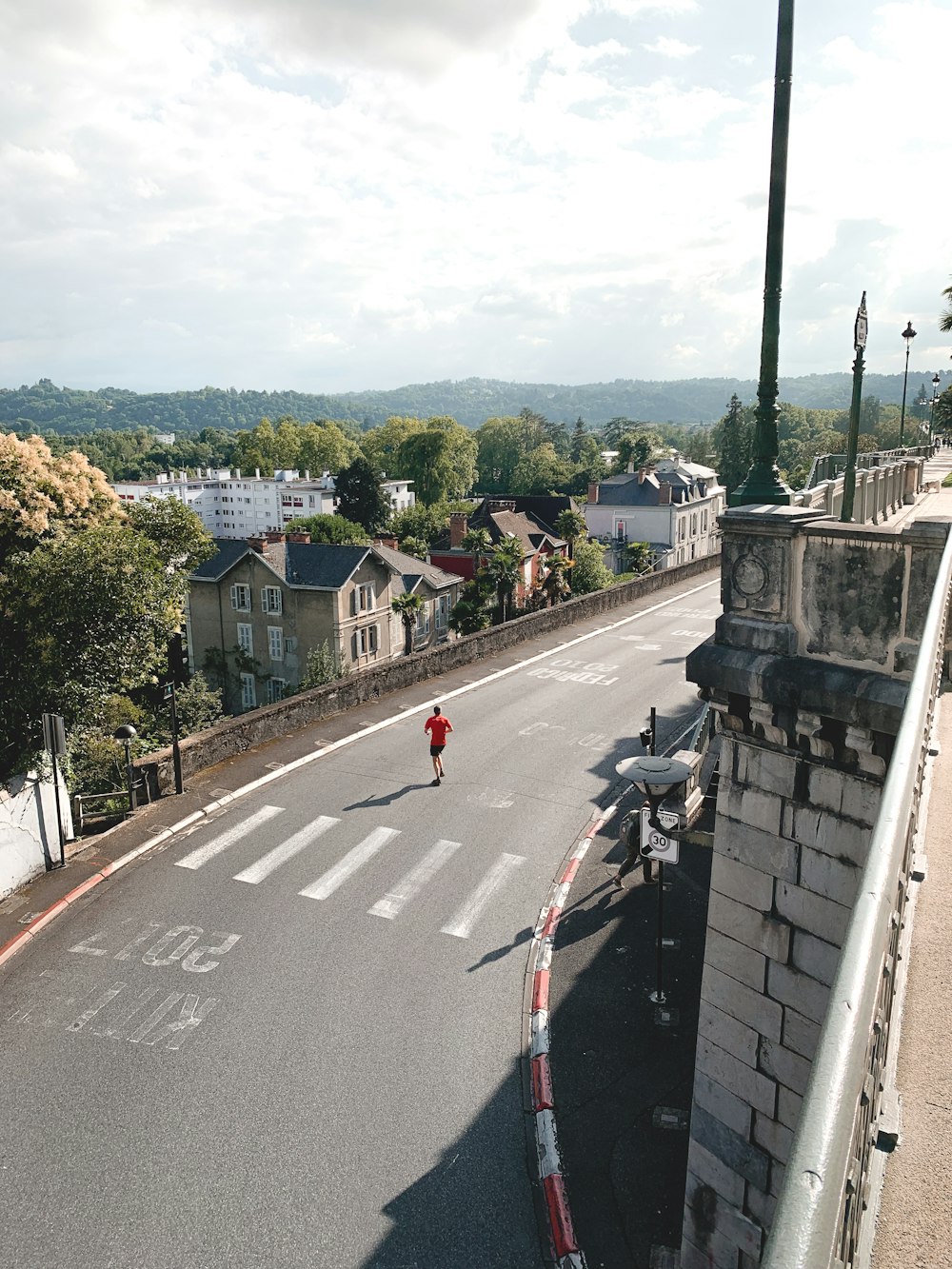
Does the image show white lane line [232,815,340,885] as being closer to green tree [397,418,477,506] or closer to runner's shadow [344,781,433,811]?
runner's shadow [344,781,433,811]

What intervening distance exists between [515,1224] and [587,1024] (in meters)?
3.24

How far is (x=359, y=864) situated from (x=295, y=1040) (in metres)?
4.68

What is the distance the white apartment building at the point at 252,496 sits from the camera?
12719 cm

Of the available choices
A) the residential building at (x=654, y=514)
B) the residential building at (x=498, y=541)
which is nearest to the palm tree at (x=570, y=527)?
the residential building at (x=498, y=541)

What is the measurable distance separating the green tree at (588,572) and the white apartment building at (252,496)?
6815cm

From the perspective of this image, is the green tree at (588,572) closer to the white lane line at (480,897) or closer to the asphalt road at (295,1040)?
the asphalt road at (295,1040)

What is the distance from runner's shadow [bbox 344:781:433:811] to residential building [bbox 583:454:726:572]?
54487 mm

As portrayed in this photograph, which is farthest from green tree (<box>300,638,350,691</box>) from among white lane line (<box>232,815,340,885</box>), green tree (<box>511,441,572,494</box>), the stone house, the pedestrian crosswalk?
green tree (<box>511,441,572,494</box>)

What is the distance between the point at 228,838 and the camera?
16.9 m

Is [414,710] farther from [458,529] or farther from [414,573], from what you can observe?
[458,529]

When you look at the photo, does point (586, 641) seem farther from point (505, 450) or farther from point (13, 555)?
point (505, 450)

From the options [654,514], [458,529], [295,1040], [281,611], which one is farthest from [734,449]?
[295,1040]

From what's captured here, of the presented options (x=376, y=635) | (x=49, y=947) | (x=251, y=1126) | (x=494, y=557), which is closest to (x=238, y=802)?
(x=49, y=947)

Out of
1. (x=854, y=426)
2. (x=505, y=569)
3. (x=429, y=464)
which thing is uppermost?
(x=854, y=426)
